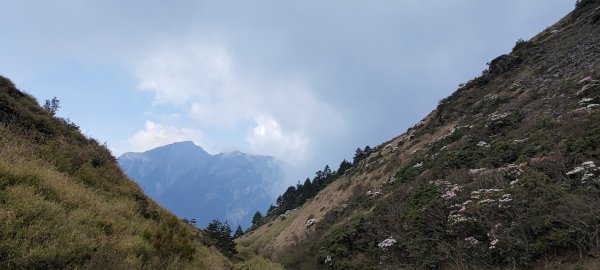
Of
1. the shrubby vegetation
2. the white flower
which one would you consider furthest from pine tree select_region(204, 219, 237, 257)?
the shrubby vegetation

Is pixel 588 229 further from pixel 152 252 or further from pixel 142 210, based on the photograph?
pixel 142 210

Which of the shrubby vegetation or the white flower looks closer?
the white flower

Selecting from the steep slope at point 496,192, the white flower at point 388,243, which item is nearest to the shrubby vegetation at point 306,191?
the steep slope at point 496,192

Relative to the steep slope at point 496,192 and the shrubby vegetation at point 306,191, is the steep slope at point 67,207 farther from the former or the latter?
the shrubby vegetation at point 306,191

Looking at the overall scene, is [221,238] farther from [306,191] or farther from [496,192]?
[306,191]

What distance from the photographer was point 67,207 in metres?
7.94

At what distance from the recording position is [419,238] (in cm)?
1206

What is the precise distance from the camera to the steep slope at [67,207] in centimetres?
595

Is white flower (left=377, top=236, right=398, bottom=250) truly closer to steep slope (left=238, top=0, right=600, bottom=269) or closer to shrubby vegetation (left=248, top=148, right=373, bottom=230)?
steep slope (left=238, top=0, right=600, bottom=269)

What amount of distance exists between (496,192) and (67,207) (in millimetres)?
11679

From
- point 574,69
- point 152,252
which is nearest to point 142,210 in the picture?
point 152,252

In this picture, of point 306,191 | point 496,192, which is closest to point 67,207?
point 496,192

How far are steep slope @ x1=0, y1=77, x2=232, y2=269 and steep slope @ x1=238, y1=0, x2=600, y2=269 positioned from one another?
7.26 m

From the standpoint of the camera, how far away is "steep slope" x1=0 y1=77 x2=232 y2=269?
5.95m
